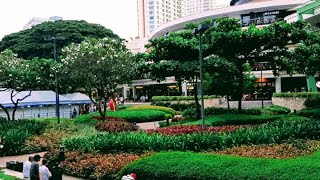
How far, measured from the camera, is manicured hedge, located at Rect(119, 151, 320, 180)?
31.5 ft

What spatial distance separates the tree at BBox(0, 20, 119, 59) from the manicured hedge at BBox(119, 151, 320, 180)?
196 feet

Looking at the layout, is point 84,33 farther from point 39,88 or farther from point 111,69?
point 111,69

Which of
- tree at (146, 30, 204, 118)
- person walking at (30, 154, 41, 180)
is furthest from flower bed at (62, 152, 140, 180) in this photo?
tree at (146, 30, 204, 118)

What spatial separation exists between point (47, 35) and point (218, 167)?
68.1 meters

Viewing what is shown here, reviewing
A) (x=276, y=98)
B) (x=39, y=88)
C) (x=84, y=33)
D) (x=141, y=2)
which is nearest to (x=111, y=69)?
(x=276, y=98)

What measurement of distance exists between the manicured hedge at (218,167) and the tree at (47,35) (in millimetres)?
59889

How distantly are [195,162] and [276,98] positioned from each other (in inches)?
1248

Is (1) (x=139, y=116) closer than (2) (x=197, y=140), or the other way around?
(2) (x=197, y=140)

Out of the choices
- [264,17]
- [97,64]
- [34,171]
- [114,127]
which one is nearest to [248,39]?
[114,127]

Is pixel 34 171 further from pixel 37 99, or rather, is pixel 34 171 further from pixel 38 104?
pixel 37 99

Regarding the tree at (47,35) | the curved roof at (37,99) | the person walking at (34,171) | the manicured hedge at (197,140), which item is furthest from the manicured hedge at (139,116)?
the tree at (47,35)

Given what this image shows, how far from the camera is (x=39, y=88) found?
50.6 meters

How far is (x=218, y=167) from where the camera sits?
34.9 ft

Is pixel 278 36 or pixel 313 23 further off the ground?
pixel 313 23
